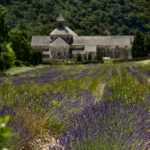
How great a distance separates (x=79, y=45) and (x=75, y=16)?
48.6m

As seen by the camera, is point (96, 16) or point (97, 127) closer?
point (97, 127)

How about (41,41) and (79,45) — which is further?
(41,41)

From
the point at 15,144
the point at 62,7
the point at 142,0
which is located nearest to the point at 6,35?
the point at 142,0

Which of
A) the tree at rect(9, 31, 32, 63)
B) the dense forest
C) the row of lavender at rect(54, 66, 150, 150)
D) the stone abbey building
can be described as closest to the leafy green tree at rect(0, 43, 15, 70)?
the tree at rect(9, 31, 32, 63)

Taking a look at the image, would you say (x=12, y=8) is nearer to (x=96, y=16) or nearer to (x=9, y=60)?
(x=96, y=16)

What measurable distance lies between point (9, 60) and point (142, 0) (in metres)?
21.5

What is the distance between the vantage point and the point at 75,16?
184m

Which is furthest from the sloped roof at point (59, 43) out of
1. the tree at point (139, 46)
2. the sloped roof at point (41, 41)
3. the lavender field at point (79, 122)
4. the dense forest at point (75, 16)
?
the lavender field at point (79, 122)

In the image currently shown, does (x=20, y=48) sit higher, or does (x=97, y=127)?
(x=97, y=127)

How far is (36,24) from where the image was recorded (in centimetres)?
17175

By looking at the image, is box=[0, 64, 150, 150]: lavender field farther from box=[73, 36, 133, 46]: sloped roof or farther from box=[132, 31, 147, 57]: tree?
box=[73, 36, 133, 46]: sloped roof

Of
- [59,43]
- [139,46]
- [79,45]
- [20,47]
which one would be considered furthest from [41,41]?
[20,47]

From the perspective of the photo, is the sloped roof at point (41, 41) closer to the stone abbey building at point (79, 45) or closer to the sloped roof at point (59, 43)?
the stone abbey building at point (79, 45)

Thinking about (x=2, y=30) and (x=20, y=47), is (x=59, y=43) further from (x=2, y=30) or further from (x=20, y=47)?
(x=2, y=30)
